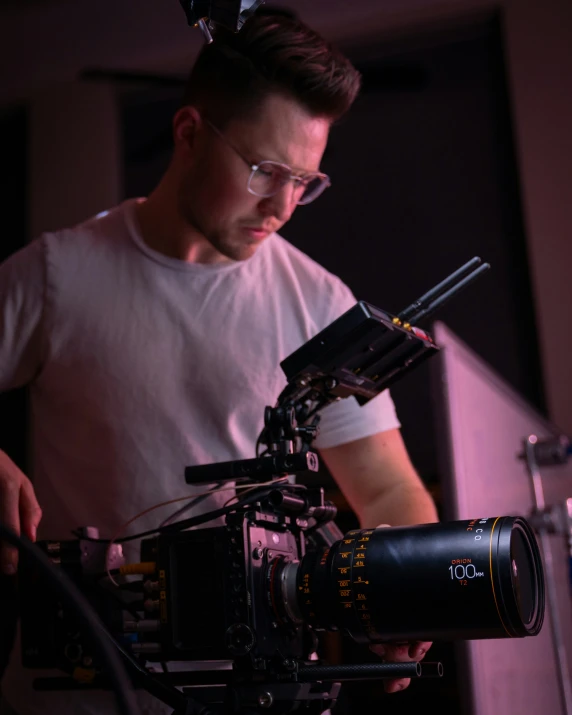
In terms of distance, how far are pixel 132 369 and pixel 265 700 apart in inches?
20.8

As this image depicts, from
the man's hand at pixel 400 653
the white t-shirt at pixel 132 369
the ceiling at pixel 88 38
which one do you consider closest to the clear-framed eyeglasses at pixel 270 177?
the white t-shirt at pixel 132 369

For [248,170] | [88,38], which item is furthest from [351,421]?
[88,38]

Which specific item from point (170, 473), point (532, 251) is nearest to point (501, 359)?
point (532, 251)

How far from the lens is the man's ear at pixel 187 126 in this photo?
4.16 feet

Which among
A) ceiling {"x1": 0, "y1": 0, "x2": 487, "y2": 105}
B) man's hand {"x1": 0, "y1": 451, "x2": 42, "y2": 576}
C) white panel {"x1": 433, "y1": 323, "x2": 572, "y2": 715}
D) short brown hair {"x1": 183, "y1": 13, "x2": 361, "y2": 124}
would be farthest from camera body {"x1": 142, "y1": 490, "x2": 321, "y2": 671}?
ceiling {"x1": 0, "y1": 0, "x2": 487, "y2": 105}

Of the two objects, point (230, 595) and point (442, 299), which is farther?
point (442, 299)

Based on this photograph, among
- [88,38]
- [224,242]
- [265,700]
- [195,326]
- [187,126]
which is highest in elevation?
[88,38]

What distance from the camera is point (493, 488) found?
1.39m

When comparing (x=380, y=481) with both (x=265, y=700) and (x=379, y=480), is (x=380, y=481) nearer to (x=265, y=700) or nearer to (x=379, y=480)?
(x=379, y=480)

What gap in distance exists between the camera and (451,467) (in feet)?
3.88

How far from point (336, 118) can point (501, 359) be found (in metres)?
1.33

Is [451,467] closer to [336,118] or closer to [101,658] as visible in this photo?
[336,118]

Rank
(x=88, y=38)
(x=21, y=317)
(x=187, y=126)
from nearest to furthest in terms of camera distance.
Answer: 1. (x=21, y=317)
2. (x=187, y=126)
3. (x=88, y=38)

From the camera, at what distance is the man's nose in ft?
3.88
